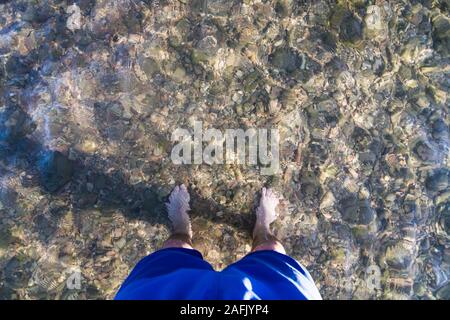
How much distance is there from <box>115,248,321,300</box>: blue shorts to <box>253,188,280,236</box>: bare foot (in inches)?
25.3

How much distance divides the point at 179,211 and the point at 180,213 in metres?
0.02

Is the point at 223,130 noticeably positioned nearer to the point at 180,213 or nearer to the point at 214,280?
the point at 180,213

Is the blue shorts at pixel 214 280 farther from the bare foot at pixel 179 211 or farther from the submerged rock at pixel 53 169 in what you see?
the submerged rock at pixel 53 169

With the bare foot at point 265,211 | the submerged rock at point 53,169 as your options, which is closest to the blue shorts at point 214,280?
the bare foot at point 265,211

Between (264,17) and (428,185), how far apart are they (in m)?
2.10

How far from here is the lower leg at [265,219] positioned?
11.4ft

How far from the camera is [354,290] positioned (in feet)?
12.1

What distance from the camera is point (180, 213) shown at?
3561 millimetres

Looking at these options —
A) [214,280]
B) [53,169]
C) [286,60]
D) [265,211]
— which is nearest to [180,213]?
[265,211]

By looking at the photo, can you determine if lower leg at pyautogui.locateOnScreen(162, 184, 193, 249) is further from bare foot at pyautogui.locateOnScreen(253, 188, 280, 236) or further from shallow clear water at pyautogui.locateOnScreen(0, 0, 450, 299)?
bare foot at pyautogui.locateOnScreen(253, 188, 280, 236)

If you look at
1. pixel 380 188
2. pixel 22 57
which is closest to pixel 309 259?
pixel 380 188

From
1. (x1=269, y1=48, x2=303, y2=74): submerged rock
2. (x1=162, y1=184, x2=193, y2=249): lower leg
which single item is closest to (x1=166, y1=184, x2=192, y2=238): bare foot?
(x1=162, y1=184, x2=193, y2=249): lower leg
